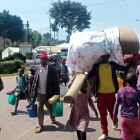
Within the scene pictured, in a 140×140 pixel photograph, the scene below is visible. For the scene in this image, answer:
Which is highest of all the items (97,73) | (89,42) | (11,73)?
(89,42)

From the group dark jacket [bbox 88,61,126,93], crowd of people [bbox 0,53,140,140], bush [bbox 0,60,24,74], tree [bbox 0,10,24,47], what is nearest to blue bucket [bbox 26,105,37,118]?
crowd of people [bbox 0,53,140,140]

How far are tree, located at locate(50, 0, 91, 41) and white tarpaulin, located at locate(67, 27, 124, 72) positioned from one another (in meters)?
95.3

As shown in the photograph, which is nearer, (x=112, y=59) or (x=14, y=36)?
(x=112, y=59)

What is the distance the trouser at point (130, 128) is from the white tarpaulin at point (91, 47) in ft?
3.44

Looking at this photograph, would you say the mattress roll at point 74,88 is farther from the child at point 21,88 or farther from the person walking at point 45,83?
the child at point 21,88

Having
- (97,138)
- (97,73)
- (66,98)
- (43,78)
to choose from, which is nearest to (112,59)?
(97,73)

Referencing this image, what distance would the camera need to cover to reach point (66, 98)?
794 cm

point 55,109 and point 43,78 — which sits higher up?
point 43,78

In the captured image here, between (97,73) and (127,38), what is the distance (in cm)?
123

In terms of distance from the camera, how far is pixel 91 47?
26.5 feet

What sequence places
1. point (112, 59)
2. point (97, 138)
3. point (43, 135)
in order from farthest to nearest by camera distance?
point (43, 135) < point (97, 138) < point (112, 59)

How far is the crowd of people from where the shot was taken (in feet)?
26.0

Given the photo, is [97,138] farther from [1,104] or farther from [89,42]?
[1,104]

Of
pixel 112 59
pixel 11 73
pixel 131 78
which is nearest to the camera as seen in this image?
pixel 131 78
